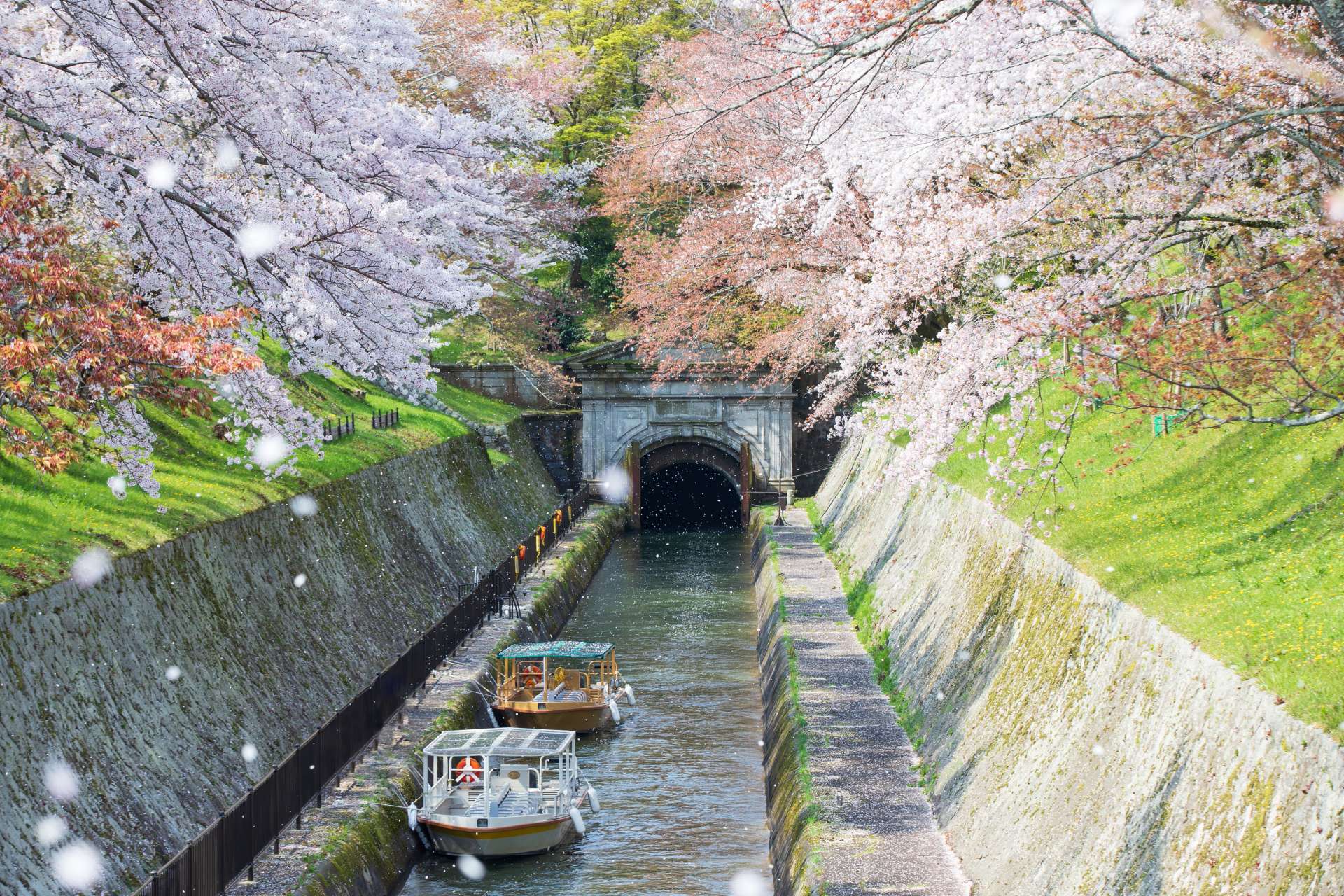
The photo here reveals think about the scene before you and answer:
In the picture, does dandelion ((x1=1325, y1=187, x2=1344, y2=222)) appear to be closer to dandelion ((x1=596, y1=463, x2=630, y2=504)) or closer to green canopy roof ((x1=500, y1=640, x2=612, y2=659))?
green canopy roof ((x1=500, y1=640, x2=612, y2=659))

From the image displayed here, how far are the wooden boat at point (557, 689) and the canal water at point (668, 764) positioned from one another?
403 millimetres

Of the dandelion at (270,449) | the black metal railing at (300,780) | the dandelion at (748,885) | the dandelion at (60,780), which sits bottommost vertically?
the dandelion at (748,885)

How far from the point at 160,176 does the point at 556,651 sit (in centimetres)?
1626

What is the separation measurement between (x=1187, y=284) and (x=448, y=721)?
520 inches

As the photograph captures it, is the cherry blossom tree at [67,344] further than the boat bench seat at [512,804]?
No

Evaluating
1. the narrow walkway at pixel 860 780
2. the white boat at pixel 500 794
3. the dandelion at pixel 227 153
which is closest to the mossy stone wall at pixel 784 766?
the narrow walkway at pixel 860 780

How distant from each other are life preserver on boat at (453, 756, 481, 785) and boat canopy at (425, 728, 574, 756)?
21 centimetres

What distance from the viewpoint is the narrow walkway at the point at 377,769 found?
14.4 m

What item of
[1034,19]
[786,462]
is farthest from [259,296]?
[786,462]

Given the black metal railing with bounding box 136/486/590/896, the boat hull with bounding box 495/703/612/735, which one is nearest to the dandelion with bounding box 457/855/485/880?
the black metal railing with bounding box 136/486/590/896

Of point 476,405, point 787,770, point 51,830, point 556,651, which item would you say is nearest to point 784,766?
point 787,770

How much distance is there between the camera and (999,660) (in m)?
16.2

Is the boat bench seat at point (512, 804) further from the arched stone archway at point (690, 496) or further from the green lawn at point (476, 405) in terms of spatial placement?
the arched stone archway at point (690, 496)

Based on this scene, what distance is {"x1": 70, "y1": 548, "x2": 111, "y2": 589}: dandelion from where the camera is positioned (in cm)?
1480
